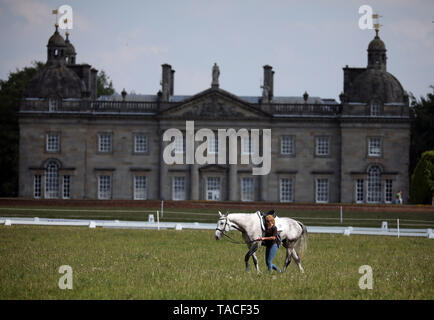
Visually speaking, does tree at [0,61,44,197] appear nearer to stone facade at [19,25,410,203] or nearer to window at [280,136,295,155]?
stone facade at [19,25,410,203]

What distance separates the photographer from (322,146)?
2376 inches

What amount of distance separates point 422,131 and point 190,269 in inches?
2079

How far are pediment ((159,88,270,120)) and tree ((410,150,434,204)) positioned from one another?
1244cm

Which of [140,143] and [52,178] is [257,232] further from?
[52,178]

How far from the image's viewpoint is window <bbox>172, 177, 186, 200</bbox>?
2370 inches

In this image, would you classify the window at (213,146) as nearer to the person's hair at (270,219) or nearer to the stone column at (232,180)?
the stone column at (232,180)

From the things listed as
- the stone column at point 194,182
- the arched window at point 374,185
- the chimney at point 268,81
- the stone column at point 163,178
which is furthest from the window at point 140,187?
the arched window at point 374,185

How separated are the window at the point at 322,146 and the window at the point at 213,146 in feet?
25.0

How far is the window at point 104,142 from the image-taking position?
6069 cm

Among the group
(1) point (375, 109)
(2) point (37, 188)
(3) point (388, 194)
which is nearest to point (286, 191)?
(3) point (388, 194)

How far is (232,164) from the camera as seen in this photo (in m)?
59.4

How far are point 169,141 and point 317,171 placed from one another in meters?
11.5

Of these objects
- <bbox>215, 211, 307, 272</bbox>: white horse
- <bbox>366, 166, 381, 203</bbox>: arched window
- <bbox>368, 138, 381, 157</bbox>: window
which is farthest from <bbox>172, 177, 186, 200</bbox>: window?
<bbox>215, 211, 307, 272</bbox>: white horse
